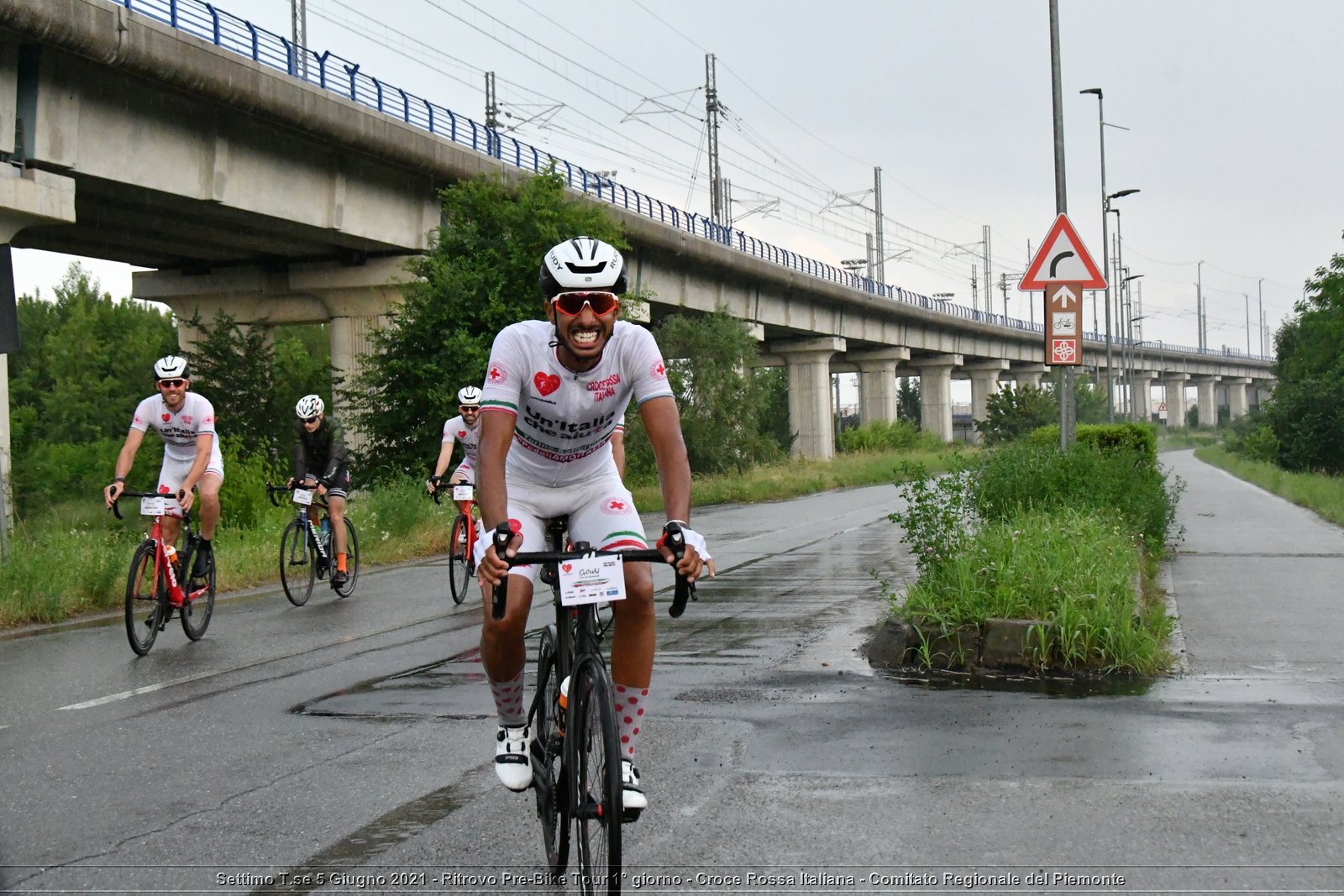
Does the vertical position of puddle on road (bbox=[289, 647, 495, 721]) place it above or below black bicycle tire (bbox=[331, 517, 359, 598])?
below

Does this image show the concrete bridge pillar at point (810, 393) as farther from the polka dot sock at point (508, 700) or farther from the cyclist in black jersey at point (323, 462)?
the polka dot sock at point (508, 700)

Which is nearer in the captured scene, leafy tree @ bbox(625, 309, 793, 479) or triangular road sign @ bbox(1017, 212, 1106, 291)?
triangular road sign @ bbox(1017, 212, 1106, 291)

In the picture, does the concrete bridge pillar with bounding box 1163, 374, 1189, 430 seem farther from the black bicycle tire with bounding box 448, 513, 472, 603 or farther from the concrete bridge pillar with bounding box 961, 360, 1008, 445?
the black bicycle tire with bounding box 448, 513, 472, 603

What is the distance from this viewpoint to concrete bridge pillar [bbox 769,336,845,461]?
212 ft

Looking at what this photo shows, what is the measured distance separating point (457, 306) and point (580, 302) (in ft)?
71.9

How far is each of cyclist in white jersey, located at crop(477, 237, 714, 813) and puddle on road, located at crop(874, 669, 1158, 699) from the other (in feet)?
11.1

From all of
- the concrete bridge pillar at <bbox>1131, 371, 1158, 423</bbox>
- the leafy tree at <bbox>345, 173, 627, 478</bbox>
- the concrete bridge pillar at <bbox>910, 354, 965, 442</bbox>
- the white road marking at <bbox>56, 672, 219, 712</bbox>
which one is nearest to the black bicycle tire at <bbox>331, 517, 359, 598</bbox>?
the white road marking at <bbox>56, 672, 219, 712</bbox>

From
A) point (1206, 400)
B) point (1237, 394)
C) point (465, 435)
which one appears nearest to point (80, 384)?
point (465, 435)

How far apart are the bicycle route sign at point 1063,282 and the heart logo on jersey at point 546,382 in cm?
975

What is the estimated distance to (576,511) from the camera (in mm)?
5000

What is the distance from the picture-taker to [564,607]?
443cm

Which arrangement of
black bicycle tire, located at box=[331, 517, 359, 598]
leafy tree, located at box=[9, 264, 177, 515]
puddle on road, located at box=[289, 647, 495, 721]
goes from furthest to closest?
1. leafy tree, located at box=[9, 264, 177, 515]
2. black bicycle tire, located at box=[331, 517, 359, 598]
3. puddle on road, located at box=[289, 647, 495, 721]

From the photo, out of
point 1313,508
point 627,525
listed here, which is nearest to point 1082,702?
point 627,525

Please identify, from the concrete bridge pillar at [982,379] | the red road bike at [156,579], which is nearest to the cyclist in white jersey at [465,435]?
the red road bike at [156,579]
